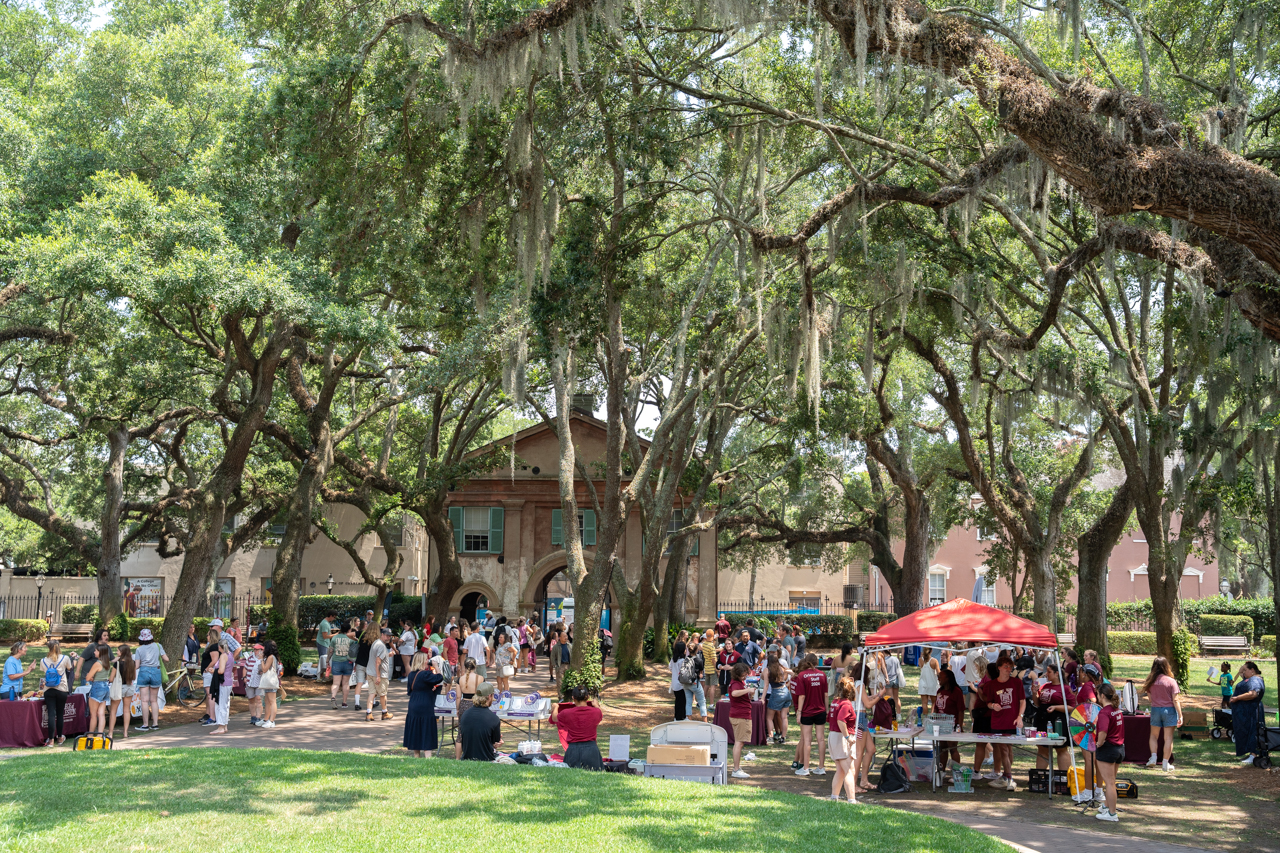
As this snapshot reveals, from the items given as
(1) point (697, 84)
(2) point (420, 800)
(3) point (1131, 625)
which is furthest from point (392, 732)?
(3) point (1131, 625)

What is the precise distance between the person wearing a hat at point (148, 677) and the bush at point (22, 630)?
21.3m

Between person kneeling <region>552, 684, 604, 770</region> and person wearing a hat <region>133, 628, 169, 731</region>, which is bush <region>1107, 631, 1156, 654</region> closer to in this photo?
person kneeling <region>552, 684, 604, 770</region>

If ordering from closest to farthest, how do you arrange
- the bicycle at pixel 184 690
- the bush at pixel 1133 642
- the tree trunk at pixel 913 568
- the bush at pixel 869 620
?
the bicycle at pixel 184 690 → the tree trunk at pixel 913 568 → the bush at pixel 1133 642 → the bush at pixel 869 620

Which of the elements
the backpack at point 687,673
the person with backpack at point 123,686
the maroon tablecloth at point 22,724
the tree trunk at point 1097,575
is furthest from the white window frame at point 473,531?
the maroon tablecloth at point 22,724

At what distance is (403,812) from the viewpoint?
7809mm

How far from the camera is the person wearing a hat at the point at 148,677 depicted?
14633mm

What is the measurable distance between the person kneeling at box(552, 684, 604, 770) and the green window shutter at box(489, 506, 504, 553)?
83.2 ft

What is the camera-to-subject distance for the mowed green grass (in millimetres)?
6961

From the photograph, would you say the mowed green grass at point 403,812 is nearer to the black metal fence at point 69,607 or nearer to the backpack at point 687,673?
the backpack at point 687,673

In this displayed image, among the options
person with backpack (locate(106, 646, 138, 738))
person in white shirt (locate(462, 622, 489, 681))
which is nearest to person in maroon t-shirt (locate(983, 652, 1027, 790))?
person in white shirt (locate(462, 622, 489, 681))

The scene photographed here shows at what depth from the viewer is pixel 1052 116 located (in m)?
7.41

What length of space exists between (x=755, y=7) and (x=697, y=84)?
6917 mm

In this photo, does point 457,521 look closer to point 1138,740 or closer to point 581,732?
point 581,732

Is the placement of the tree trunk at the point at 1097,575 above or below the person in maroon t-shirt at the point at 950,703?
above
